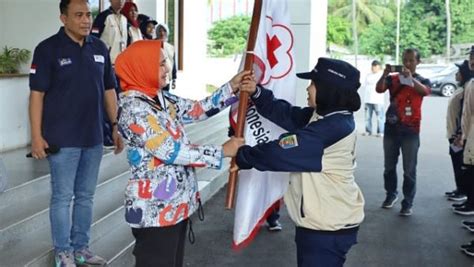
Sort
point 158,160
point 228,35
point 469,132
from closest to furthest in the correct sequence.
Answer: point 158,160
point 469,132
point 228,35

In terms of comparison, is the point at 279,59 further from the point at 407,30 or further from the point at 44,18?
the point at 407,30

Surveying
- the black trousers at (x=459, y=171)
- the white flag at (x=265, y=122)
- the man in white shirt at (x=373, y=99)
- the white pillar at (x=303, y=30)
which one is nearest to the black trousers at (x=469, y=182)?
the black trousers at (x=459, y=171)

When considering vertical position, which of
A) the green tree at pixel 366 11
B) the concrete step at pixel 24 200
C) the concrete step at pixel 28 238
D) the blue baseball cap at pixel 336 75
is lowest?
the concrete step at pixel 28 238

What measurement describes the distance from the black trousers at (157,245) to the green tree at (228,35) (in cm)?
3047

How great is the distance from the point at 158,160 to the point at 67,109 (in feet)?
3.57

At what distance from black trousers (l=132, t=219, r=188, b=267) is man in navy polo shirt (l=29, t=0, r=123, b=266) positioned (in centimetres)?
92

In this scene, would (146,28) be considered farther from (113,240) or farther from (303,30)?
(113,240)

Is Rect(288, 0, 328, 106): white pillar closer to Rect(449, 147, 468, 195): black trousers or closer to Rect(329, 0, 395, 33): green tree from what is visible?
Rect(449, 147, 468, 195): black trousers

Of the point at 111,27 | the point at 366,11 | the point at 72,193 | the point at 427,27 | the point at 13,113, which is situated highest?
the point at 366,11

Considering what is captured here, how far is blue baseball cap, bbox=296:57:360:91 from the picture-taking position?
8.50 ft

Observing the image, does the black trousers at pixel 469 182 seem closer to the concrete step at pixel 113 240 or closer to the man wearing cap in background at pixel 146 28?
the concrete step at pixel 113 240

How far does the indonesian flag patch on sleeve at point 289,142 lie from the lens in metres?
2.53

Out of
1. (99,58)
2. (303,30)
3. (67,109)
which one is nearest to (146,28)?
(303,30)

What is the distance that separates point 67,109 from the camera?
3.47m
